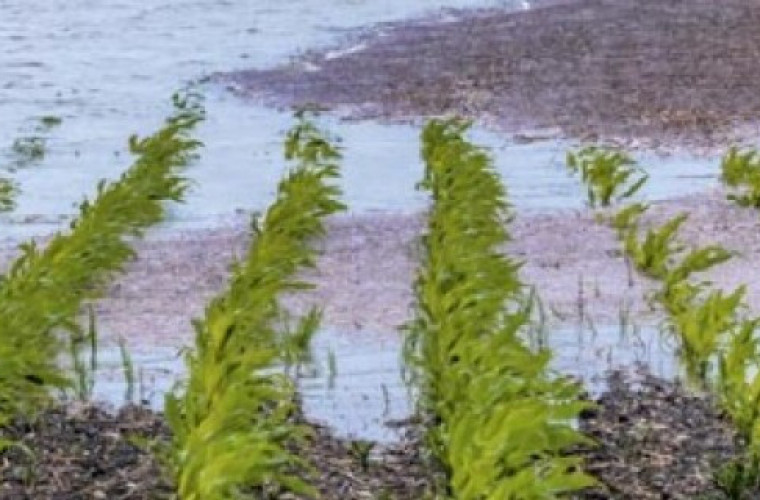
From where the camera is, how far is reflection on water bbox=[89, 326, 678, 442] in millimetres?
4992

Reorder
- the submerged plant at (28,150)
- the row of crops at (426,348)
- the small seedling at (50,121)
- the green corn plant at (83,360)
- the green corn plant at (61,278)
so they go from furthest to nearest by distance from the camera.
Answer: the small seedling at (50,121)
the submerged plant at (28,150)
the green corn plant at (83,360)
the green corn plant at (61,278)
the row of crops at (426,348)

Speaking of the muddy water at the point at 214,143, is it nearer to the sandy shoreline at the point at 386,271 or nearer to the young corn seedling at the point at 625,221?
the sandy shoreline at the point at 386,271

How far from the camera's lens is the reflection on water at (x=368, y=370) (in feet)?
16.4

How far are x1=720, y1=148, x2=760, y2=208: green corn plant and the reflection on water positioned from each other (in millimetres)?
2291

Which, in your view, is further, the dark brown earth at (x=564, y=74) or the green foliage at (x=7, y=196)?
the dark brown earth at (x=564, y=74)

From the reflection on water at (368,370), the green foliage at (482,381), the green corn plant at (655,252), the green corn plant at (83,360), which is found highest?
the green foliage at (482,381)

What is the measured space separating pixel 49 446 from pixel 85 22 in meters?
15.0

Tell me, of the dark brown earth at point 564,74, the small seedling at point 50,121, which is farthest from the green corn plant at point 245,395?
the small seedling at point 50,121

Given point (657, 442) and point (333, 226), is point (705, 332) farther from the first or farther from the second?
point (333, 226)

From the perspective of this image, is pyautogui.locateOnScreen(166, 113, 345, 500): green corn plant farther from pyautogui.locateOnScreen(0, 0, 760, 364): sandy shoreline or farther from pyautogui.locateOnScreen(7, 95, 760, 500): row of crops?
pyautogui.locateOnScreen(0, 0, 760, 364): sandy shoreline

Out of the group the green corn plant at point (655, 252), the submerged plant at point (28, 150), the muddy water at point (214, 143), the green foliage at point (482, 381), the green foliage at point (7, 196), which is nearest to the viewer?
the green foliage at point (482, 381)

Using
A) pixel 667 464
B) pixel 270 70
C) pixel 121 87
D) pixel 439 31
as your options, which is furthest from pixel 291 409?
pixel 439 31

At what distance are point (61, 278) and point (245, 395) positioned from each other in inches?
69.9

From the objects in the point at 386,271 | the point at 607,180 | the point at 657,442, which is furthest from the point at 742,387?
the point at 607,180
